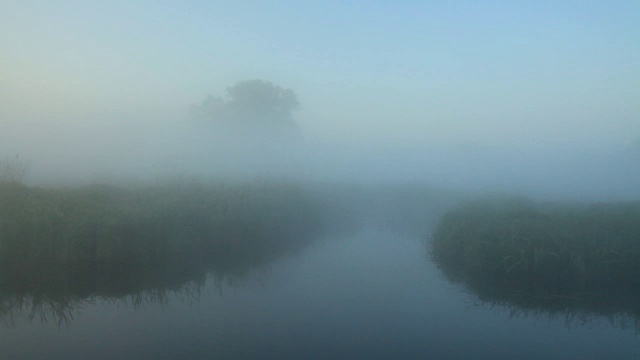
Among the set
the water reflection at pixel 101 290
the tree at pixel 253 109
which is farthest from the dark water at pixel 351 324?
the tree at pixel 253 109

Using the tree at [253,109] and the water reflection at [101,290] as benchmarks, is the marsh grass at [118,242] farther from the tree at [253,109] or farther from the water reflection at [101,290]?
the tree at [253,109]

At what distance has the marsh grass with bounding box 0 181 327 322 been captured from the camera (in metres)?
10.4

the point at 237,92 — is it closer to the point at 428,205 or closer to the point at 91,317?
the point at 428,205

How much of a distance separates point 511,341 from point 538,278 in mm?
3403

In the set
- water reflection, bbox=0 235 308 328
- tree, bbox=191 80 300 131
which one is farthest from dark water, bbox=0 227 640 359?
tree, bbox=191 80 300 131

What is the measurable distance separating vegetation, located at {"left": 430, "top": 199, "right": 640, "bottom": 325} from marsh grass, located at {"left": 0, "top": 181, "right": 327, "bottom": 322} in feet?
16.9

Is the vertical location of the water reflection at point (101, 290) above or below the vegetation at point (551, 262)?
below

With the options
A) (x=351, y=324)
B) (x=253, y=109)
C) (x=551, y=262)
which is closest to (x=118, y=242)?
(x=351, y=324)

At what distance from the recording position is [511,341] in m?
8.61

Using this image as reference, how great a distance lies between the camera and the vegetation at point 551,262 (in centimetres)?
1084

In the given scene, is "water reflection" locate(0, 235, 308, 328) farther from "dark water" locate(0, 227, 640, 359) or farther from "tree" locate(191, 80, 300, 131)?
"tree" locate(191, 80, 300, 131)

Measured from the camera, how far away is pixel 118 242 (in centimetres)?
1159

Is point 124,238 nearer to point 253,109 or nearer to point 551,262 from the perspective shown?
point 551,262

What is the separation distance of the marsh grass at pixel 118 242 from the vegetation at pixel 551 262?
5.16 meters
